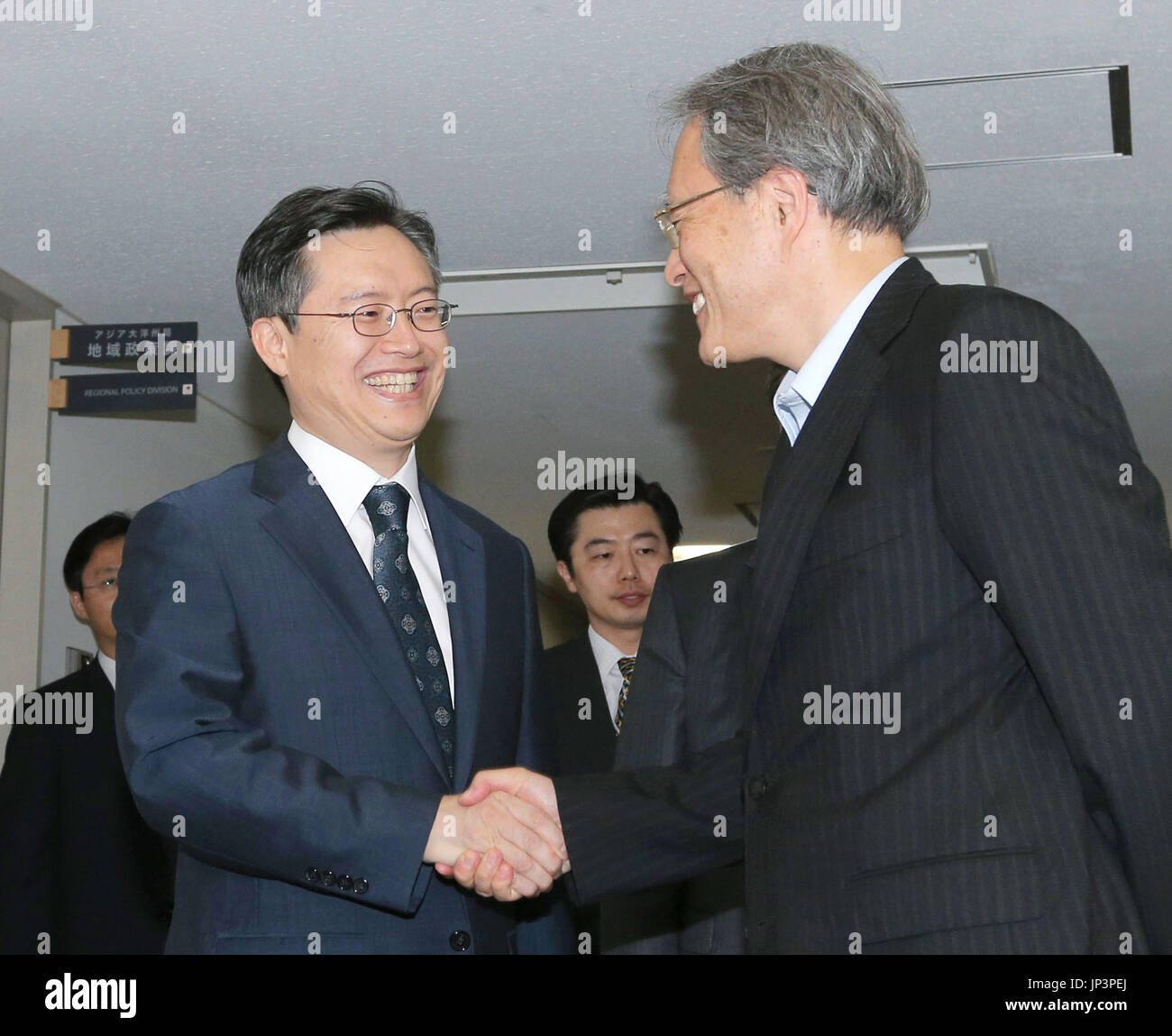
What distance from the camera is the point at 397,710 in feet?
6.68

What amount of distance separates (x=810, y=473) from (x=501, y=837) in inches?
29.7

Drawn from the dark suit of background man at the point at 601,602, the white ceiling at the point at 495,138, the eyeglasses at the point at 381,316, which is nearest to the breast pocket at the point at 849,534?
the eyeglasses at the point at 381,316

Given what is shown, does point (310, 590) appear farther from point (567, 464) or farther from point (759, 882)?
point (567, 464)

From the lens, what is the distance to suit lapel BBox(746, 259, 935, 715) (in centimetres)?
167

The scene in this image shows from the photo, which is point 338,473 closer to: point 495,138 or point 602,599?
point 495,138

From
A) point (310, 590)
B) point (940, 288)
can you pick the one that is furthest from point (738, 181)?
point (310, 590)

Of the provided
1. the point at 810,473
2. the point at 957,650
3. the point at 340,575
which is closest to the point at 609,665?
the point at 340,575

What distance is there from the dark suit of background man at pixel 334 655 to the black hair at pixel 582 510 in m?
2.16

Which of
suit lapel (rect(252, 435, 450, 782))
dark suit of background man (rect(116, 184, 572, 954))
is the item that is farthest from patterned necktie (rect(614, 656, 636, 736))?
suit lapel (rect(252, 435, 450, 782))

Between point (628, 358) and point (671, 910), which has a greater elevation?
point (628, 358)

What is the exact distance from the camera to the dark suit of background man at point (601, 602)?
12.3ft

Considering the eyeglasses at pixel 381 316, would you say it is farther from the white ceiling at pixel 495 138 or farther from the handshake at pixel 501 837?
the white ceiling at pixel 495 138
